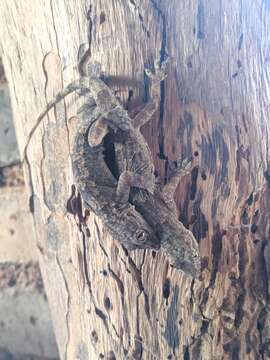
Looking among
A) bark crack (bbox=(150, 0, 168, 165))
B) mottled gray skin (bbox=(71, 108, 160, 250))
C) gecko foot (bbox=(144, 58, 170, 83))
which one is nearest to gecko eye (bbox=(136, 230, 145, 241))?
mottled gray skin (bbox=(71, 108, 160, 250))

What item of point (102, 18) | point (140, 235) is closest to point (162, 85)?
point (102, 18)

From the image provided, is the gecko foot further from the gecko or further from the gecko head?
the gecko head

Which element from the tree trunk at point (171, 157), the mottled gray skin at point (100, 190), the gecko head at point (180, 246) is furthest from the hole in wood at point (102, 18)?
the gecko head at point (180, 246)

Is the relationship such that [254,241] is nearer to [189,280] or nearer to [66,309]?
[189,280]

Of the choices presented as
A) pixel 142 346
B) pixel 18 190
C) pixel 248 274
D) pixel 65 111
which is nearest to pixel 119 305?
pixel 142 346

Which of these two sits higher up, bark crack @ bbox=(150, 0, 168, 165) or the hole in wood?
the hole in wood
